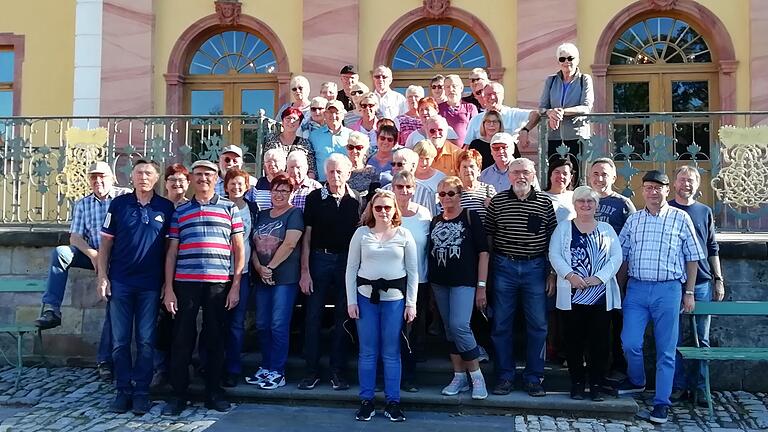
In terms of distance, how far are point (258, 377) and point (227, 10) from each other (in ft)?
24.2

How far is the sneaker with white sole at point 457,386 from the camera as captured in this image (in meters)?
6.14

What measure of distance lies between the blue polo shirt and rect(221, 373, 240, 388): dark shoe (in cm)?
100

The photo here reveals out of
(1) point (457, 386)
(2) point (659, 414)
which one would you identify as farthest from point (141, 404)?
(2) point (659, 414)

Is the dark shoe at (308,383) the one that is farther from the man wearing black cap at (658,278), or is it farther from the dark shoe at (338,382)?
the man wearing black cap at (658,278)

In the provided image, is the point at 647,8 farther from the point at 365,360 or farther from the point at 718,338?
the point at 365,360

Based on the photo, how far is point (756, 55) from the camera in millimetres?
11016

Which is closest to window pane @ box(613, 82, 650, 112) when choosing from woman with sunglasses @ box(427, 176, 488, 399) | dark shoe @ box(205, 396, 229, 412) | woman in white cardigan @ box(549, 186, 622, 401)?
woman in white cardigan @ box(549, 186, 622, 401)

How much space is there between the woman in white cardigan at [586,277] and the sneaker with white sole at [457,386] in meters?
0.83

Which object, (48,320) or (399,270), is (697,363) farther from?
(48,320)

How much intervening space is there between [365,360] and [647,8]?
8.01 meters

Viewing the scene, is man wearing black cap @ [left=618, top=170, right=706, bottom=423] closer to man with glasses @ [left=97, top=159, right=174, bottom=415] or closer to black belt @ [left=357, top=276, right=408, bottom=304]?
black belt @ [left=357, top=276, right=408, bottom=304]

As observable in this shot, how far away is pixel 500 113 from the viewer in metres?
7.39

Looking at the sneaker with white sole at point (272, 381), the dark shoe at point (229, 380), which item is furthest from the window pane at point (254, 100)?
the sneaker with white sole at point (272, 381)

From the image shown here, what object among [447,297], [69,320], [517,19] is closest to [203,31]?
[517,19]
